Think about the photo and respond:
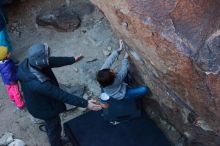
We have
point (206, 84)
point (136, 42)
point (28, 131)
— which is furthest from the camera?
point (28, 131)

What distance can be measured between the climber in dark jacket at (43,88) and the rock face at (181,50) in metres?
0.95

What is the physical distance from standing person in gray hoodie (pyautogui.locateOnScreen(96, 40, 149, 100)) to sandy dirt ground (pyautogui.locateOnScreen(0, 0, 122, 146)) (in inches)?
42.1

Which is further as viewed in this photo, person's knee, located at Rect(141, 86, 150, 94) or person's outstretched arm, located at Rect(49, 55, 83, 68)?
person's knee, located at Rect(141, 86, 150, 94)

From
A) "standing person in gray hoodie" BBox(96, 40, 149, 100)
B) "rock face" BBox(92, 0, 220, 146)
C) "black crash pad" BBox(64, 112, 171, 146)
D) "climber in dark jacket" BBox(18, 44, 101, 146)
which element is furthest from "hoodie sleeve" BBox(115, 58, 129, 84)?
"black crash pad" BBox(64, 112, 171, 146)

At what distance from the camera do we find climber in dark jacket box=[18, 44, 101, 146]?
5387 millimetres

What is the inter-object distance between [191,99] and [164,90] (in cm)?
74

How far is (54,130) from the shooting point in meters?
6.23

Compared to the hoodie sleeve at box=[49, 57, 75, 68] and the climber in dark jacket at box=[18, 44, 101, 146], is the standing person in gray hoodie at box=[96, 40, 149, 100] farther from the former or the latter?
the hoodie sleeve at box=[49, 57, 75, 68]

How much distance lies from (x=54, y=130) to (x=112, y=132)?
2.90ft

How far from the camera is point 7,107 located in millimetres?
7387

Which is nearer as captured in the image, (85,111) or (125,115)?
(125,115)

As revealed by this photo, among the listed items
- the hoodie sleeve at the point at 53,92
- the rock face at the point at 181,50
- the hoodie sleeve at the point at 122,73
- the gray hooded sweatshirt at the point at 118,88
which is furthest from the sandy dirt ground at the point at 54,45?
the rock face at the point at 181,50

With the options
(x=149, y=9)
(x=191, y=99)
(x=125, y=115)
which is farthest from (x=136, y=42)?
(x=125, y=115)

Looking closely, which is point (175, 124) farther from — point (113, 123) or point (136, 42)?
point (136, 42)
